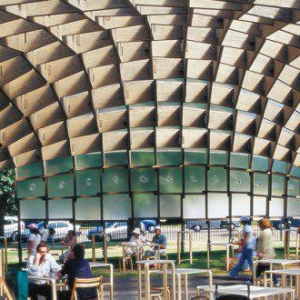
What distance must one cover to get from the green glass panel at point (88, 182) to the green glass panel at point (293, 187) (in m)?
9.94

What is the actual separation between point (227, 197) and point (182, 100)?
7.76m

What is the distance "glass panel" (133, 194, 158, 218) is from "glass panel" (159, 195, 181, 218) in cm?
39

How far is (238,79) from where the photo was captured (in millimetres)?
38031

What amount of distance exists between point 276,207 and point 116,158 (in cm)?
880

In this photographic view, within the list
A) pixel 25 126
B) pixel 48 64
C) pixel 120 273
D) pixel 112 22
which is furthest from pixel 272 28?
pixel 25 126

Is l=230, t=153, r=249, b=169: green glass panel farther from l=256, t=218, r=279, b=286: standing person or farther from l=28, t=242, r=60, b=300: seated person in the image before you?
l=28, t=242, r=60, b=300: seated person

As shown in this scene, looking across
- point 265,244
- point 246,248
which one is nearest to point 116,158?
point 246,248

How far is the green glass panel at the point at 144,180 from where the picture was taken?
148 ft

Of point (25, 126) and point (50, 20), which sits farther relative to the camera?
point (25, 126)

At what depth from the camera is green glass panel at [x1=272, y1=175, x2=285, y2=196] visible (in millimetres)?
47656

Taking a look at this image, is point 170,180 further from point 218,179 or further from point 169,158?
point 218,179

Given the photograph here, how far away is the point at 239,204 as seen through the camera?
46.7 metres

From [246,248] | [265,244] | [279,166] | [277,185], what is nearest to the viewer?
[265,244]

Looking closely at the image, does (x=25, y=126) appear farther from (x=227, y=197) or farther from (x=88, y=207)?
(x=227, y=197)
